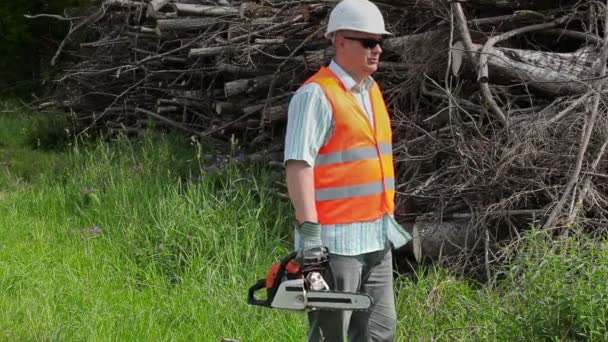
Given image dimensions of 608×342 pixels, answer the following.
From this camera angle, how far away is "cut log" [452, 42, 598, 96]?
19.9 ft

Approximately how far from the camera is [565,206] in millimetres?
5375

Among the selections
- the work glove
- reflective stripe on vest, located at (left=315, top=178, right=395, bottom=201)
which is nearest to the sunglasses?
reflective stripe on vest, located at (left=315, top=178, right=395, bottom=201)

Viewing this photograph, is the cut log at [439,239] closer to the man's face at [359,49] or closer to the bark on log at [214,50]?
the man's face at [359,49]

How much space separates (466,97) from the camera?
264 inches

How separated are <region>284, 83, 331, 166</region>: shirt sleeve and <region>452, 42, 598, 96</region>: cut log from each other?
2503 millimetres

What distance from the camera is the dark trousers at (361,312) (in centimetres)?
386

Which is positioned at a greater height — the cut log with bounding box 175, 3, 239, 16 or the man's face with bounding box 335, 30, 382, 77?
the man's face with bounding box 335, 30, 382, 77

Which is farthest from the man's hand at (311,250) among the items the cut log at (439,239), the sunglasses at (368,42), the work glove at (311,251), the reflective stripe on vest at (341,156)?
the cut log at (439,239)

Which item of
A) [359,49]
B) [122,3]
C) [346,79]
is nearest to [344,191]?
[346,79]

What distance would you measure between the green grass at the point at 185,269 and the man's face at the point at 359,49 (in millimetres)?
1286

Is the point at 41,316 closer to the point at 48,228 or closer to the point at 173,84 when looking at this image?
the point at 48,228

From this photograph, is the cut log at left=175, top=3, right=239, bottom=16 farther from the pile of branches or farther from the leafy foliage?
the leafy foliage

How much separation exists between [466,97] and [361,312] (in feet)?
9.98

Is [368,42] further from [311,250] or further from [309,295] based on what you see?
[309,295]
